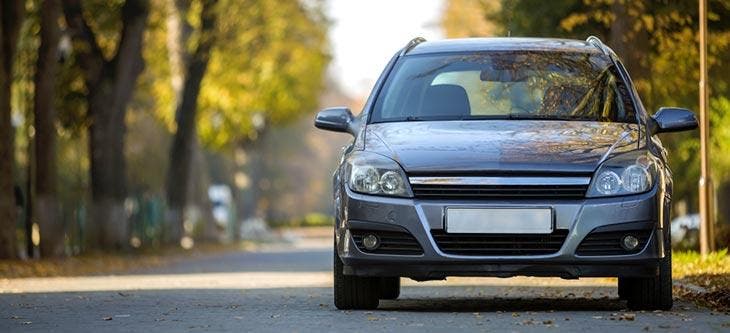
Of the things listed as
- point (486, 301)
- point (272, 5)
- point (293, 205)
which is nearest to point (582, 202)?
point (486, 301)

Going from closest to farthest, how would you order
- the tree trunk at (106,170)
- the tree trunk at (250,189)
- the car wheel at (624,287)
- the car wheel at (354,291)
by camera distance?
the car wheel at (354,291) → the car wheel at (624,287) → the tree trunk at (106,170) → the tree trunk at (250,189)

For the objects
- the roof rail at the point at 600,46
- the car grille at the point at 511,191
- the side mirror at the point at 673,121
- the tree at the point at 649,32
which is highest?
the tree at the point at 649,32

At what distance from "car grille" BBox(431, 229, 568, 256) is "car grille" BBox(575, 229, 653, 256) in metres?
0.15

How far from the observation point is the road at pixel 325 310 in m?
10.1

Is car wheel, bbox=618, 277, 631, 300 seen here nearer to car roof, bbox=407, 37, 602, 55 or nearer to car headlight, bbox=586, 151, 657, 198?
car headlight, bbox=586, 151, 657, 198

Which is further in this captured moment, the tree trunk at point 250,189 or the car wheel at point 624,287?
the tree trunk at point 250,189

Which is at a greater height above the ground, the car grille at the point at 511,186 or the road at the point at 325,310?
the car grille at the point at 511,186

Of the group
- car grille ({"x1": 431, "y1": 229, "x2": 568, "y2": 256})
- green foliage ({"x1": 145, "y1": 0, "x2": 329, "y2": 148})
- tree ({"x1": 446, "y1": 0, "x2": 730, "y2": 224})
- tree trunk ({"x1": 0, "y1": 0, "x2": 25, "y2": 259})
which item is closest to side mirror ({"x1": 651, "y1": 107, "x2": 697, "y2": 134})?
car grille ({"x1": 431, "y1": 229, "x2": 568, "y2": 256})

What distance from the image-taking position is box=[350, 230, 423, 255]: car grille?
10656mm

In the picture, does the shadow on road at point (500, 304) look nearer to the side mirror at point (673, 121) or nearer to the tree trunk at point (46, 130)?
the side mirror at point (673, 121)

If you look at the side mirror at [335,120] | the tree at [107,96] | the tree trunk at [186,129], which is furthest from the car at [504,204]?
the tree trunk at [186,129]

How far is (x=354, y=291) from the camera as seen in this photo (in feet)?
37.3

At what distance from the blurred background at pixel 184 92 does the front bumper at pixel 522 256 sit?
356 centimetres

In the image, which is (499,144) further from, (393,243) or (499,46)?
(499,46)
